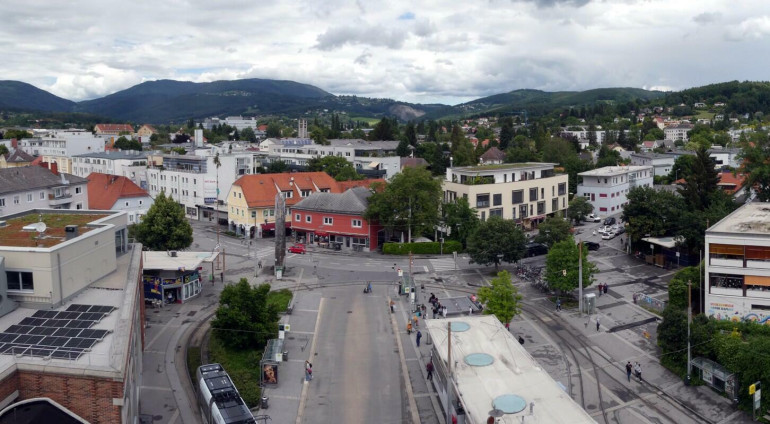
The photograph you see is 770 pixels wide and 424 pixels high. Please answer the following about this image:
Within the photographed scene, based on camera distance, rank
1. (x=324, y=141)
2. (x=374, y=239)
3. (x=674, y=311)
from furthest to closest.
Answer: (x=324, y=141)
(x=374, y=239)
(x=674, y=311)

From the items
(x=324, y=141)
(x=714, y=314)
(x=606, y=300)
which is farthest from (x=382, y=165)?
(x=714, y=314)

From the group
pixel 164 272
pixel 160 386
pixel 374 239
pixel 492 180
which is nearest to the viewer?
pixel 160 386

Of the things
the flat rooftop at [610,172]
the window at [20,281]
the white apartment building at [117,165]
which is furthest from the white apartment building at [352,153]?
the window at [20,281]

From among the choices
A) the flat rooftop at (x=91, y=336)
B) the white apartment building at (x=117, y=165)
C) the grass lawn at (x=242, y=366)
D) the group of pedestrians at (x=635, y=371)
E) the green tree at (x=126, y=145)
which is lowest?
the group of pedestrians at (x=635, y=371)

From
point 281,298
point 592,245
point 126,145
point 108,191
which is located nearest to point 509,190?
point 592,245

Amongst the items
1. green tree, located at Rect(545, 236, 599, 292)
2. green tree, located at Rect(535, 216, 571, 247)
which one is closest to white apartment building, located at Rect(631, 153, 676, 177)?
green tree, located at Rect(535, 216, 571, 247)

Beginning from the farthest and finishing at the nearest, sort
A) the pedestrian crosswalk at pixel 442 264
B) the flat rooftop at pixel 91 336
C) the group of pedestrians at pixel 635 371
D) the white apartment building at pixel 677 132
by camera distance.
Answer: the white apartment building at pixel 677 132 < the pedestrian crosswalk at pixel 442 264 < the group of pedestrians at pixel 635 371 < the flat rooftop at pixel 91 336

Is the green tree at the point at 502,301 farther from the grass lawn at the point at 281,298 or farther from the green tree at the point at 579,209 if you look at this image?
the green tree at the point at 579,209

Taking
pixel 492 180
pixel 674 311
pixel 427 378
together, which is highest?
pixel 492 180

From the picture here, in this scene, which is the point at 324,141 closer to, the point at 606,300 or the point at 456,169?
→ the point at 456,169
